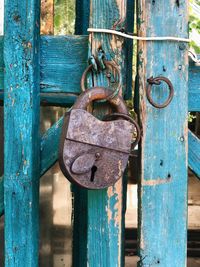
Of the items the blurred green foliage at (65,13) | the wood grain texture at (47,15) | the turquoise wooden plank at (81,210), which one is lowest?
the turquoise wooden plank at (81,210)

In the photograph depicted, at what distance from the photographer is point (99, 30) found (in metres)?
1.31

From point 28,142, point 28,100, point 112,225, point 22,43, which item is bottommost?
point 112,225

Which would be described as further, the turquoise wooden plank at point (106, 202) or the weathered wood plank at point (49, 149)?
the weathered wood plank at point (49, 149)

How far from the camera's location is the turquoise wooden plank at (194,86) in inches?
55.2

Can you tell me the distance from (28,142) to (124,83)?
32cm

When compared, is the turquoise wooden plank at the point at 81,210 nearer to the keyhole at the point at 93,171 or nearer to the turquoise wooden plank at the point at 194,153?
the turquoise wooden plank at the point at 194,153

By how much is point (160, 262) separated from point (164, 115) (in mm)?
413

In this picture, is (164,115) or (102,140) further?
(164,115)

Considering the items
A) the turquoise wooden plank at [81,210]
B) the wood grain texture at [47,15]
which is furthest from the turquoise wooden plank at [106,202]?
the wood grain texture at [47,15]

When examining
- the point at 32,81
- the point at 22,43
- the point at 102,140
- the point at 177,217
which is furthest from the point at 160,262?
the point at 22,43

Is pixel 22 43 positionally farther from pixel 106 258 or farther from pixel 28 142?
pixel 106 258

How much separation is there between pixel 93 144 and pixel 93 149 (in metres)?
0.01

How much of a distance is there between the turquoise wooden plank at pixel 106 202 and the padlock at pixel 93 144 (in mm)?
87

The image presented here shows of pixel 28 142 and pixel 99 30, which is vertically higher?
pixel 99 30
